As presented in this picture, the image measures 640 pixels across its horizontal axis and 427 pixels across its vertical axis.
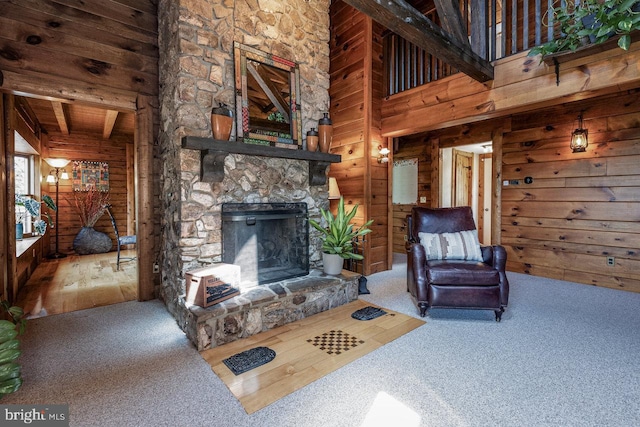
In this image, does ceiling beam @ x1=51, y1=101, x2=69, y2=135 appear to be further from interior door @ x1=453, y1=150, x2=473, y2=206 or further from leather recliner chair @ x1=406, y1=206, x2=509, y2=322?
interior door @ x1=453, y1=150, x2=473, y2=206

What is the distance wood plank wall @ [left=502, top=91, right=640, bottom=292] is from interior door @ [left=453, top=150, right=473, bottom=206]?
1.34m

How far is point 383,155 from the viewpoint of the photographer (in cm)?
443

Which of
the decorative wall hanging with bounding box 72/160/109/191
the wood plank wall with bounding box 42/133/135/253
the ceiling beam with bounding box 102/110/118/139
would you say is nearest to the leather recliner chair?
the ceiling beam with bounding box 102/110/118/139

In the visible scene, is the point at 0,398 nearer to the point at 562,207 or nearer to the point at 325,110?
the point at 325,110

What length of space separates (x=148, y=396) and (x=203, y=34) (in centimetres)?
274

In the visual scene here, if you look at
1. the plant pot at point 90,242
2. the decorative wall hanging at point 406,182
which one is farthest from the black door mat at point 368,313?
the plant pot at point 90,242

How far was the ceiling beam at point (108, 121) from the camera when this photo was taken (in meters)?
4.69

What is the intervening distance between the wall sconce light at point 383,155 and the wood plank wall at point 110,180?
17.9 feet

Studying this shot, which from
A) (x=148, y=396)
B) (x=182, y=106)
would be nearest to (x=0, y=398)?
(x=148, y=396)

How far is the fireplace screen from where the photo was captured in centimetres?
280

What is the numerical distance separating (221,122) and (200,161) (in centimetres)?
40

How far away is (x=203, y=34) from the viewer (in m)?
2.64

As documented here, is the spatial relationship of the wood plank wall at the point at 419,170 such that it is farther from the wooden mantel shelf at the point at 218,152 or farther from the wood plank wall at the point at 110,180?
the wood plank wall at the point at 110,180

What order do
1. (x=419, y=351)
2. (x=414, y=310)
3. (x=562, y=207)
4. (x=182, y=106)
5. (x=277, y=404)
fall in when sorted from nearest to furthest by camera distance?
(x=277, y=404) < (x=419, y=351) < (x=182, y=106) < (x=414, y=310) < (x=562, y=207)
